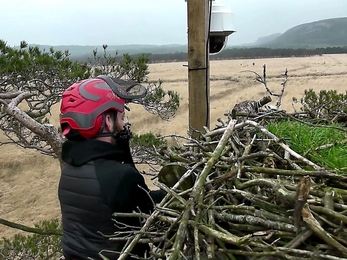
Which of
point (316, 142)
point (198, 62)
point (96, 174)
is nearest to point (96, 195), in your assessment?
point (96, 174)

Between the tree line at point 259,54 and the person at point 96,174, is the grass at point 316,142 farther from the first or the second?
the tree line at point 259,54

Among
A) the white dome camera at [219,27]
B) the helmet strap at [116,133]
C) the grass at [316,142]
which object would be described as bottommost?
the grass at [316,142]

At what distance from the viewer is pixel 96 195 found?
1893mm

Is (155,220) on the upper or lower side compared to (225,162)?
lower

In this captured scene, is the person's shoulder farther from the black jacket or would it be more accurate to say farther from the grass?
the grass

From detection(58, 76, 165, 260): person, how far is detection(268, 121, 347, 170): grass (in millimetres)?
655

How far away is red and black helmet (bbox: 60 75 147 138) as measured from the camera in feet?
6.41

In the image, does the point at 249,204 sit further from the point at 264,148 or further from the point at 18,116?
the point at 18,116

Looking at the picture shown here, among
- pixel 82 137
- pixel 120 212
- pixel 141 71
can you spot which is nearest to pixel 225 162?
pixel 120 212

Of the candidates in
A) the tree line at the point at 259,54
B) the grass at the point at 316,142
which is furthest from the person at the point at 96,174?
the tree line at the point at 259,54

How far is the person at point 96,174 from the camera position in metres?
1.87

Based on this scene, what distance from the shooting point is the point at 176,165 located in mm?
1885

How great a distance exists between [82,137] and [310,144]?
1031 millimetres

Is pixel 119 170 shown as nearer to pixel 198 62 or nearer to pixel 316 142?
pixel 316 142
